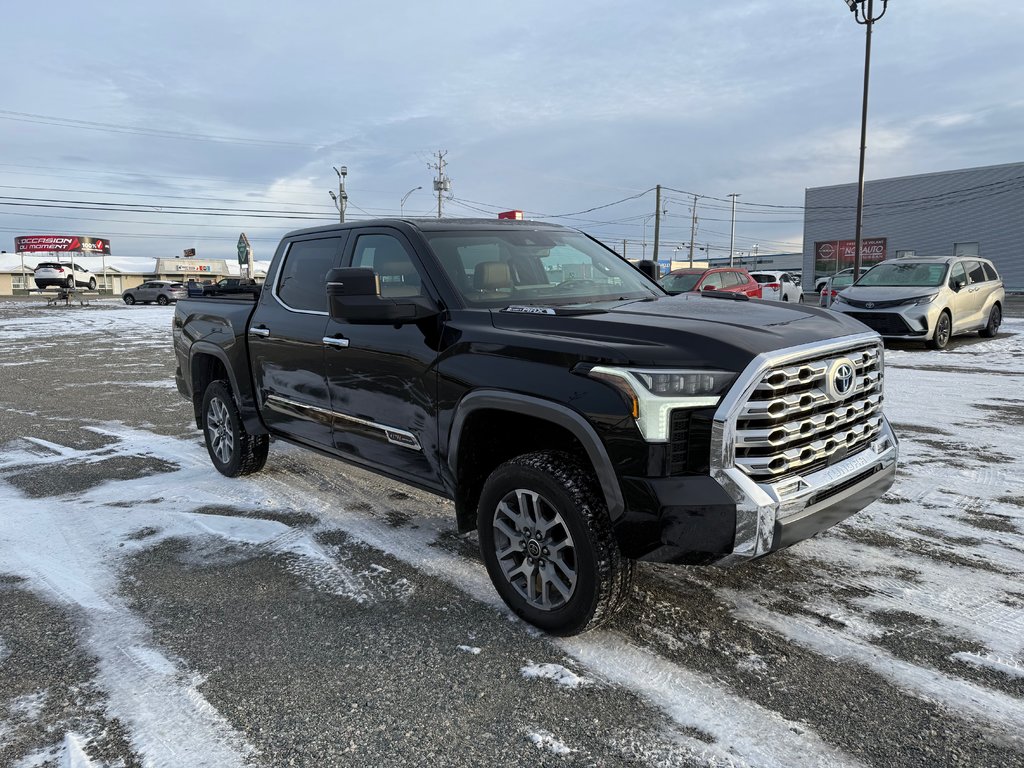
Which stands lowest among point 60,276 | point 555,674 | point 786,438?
point 555,674

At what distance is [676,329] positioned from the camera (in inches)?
113

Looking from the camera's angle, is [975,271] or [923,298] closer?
[923,298]

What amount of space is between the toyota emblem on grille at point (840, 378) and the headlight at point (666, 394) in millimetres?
574

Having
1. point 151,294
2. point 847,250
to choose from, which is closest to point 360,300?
point 151,294

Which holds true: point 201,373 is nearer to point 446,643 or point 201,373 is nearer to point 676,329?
point 446,643

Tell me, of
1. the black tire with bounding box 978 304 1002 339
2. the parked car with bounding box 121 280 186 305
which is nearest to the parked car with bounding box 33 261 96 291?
the parked car with bounding box 121 280 186 305

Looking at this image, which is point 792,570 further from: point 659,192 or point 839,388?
point 659,192

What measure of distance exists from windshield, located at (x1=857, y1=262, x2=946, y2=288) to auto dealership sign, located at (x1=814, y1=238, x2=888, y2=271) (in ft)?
113

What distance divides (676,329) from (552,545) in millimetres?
1019

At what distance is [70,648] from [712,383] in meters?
2.86

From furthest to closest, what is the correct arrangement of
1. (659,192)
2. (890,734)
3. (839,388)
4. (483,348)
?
1. (659,192)
2. (483,348)
3. (839,388)
4. (890,734)

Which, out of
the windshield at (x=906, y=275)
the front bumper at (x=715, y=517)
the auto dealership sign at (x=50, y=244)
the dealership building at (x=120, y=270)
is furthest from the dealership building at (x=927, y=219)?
the auto dealership sign at (x=50, y=244)

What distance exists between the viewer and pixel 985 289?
45.8 ft

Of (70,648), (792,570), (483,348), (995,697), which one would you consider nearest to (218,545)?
(70,648)
